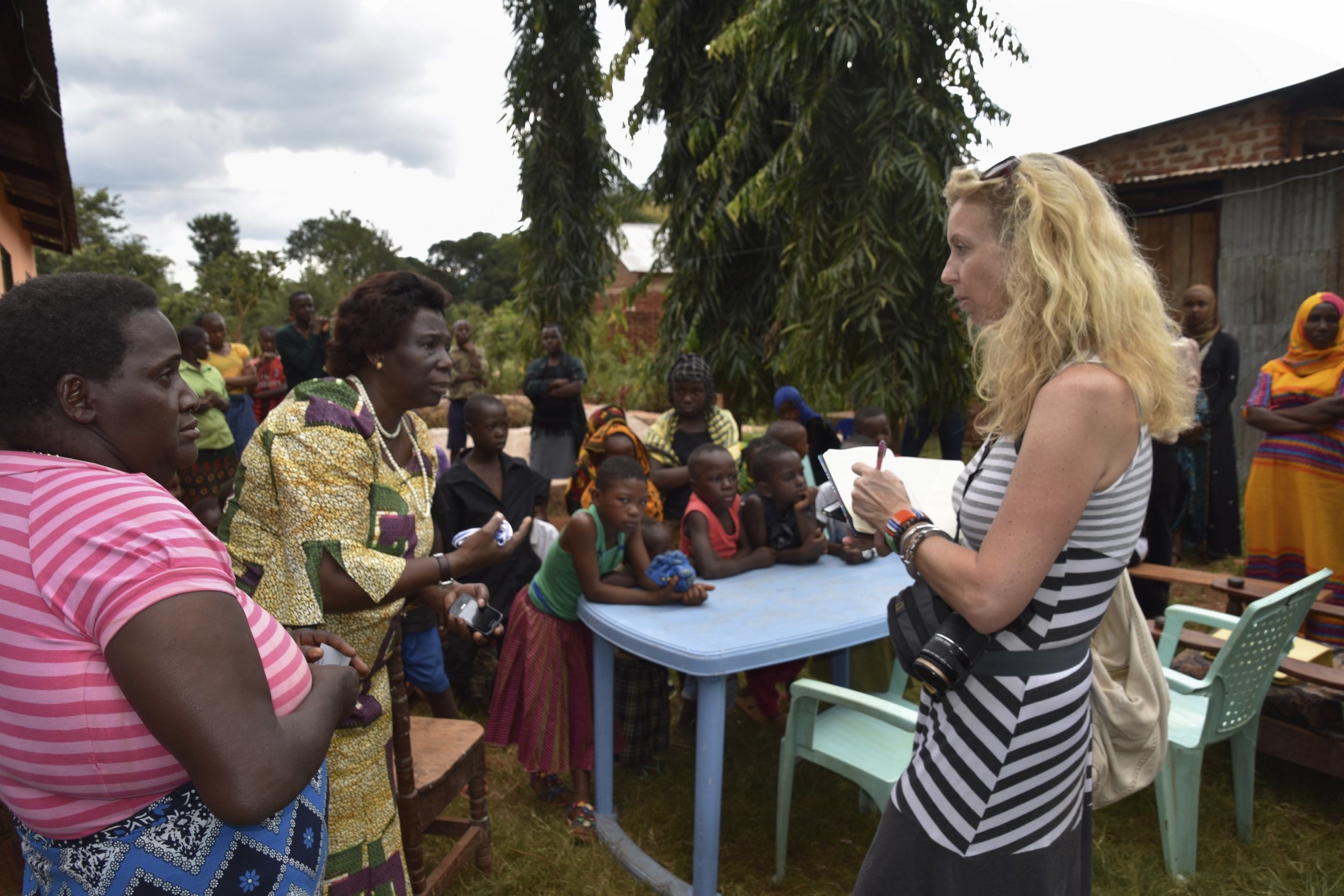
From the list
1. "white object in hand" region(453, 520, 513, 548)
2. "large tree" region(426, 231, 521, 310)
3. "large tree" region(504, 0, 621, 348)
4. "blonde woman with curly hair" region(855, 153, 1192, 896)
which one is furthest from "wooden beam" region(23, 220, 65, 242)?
"large tree" region(426, 231, 521, 310)

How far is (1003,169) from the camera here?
1526 millimetres

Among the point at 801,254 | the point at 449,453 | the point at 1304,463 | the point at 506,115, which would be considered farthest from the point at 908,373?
the point at 506,115

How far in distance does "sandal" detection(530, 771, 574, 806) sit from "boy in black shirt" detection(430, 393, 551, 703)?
0.87 meters

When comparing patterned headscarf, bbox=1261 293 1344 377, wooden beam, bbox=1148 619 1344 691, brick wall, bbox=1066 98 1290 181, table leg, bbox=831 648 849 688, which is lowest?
table leg, bbox=831 648 849 688

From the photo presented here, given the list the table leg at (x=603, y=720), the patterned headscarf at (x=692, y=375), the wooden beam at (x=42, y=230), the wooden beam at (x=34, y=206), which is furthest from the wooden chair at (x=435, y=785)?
the wooden beam at (x=42, y=230)

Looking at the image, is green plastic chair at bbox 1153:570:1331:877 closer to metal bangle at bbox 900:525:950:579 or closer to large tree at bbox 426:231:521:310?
metal bangle at bbox 900:525:950:579

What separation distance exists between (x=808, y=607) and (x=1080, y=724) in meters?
1.43

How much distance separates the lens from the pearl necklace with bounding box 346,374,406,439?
2.12 m

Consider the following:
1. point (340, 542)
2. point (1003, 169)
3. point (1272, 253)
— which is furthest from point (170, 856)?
point (1272, 253)

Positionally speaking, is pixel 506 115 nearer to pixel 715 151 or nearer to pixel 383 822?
pixel 715 151

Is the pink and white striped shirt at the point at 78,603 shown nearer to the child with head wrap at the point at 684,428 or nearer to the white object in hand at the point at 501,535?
the white object in hand at the point at 501,535

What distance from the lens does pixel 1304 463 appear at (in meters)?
4.83

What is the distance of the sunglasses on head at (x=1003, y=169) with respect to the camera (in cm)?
152

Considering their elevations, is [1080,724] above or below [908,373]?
below
